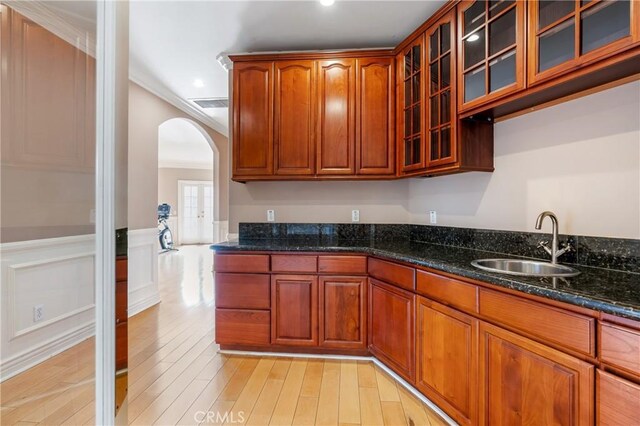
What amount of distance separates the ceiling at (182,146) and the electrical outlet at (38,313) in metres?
3.40

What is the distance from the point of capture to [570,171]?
5.87ft

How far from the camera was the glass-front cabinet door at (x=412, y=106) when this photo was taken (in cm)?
246

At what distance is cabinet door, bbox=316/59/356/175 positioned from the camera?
2820 mm

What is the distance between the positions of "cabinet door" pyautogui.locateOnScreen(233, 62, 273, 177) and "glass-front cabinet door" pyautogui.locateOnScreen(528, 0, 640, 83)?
78.5 inches

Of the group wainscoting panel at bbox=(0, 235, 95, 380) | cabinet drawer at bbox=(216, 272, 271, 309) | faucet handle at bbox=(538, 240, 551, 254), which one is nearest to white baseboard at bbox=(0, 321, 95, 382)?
wainscoting panel at bbox=(0, 235, 95, 380)

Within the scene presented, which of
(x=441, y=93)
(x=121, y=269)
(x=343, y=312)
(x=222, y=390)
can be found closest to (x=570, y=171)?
(x=441, y=93)

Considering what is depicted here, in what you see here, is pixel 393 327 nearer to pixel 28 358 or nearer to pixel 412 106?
pixel 412 106

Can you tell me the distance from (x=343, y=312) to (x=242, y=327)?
841mm

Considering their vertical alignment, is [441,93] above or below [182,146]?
below

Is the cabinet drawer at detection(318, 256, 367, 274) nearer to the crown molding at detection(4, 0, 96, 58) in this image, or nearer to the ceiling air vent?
the crown molding at detection(4, 0, 96, 58)

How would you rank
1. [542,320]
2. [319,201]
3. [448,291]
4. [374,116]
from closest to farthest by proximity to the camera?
[542,320]
[448,291]
[374,116]
[319,201]

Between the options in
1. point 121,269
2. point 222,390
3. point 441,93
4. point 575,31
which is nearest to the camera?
point 121,269

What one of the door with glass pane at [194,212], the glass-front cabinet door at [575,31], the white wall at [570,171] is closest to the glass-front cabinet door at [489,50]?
the glass-front cabinet door at [575,31]

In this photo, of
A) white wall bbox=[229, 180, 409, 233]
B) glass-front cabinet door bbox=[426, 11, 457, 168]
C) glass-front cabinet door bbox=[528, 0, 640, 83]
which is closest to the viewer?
glass-front cabinet door bbox=[528, 0, 640, 83]
